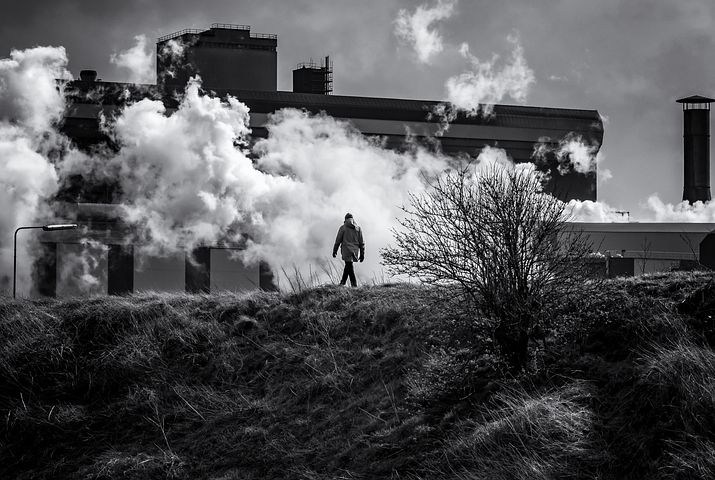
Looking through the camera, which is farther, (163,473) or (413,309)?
(413,309)

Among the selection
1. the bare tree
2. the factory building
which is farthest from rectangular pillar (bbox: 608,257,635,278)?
the bare tree

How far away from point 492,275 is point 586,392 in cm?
178

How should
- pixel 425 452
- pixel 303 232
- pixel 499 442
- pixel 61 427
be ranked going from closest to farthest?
pixel 499 442 < pixel 425 452 < pixel 61 427 < pixel 303 232

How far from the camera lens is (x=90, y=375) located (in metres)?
13.6

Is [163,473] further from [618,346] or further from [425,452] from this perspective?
[618,346]

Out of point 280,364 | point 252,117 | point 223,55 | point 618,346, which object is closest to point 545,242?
point 618,346

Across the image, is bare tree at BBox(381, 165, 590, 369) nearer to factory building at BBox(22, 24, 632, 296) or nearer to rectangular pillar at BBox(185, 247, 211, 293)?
factory building at BBox(22, 24, 632, 296)

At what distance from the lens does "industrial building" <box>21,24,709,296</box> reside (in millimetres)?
31250

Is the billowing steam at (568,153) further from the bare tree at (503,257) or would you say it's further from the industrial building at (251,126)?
the bare tree at (503,257)

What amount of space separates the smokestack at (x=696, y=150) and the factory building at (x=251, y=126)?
390cm

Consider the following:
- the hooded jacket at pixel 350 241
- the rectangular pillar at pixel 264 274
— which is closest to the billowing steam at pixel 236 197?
the rectangular pillar at pixel 264 274

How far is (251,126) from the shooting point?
1527 inches

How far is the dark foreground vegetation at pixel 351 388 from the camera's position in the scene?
8336 millimetres

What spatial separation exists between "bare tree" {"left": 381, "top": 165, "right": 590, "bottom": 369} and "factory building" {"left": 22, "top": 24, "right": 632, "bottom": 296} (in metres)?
15.9
